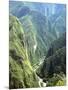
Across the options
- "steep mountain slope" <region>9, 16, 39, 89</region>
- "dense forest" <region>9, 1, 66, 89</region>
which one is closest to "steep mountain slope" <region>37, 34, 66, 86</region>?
"dense forest" <region>9, 1, 66, 89</region>

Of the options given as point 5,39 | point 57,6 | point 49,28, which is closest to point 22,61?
point 5,39

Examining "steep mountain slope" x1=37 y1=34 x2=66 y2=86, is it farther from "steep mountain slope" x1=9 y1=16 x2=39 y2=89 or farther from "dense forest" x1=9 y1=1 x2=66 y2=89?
"steep mountain slope" x1=9 y1=16 x2=39 y2=89

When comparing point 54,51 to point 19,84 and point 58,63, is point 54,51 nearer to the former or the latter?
point 58,63

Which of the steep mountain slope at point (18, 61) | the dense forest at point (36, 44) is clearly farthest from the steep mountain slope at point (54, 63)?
the steep mountain slope at point (18, 61)

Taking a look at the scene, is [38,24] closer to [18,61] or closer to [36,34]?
[36,34]

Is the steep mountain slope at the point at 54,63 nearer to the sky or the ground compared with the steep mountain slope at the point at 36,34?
nearer to the ground

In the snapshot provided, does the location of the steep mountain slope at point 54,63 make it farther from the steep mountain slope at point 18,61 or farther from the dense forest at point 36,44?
the steep mountain slope at point 18,61

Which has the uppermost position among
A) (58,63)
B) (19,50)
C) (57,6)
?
(57,6)

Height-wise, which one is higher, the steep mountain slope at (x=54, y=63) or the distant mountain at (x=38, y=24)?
the distant mountain at (x=38, y=24)
